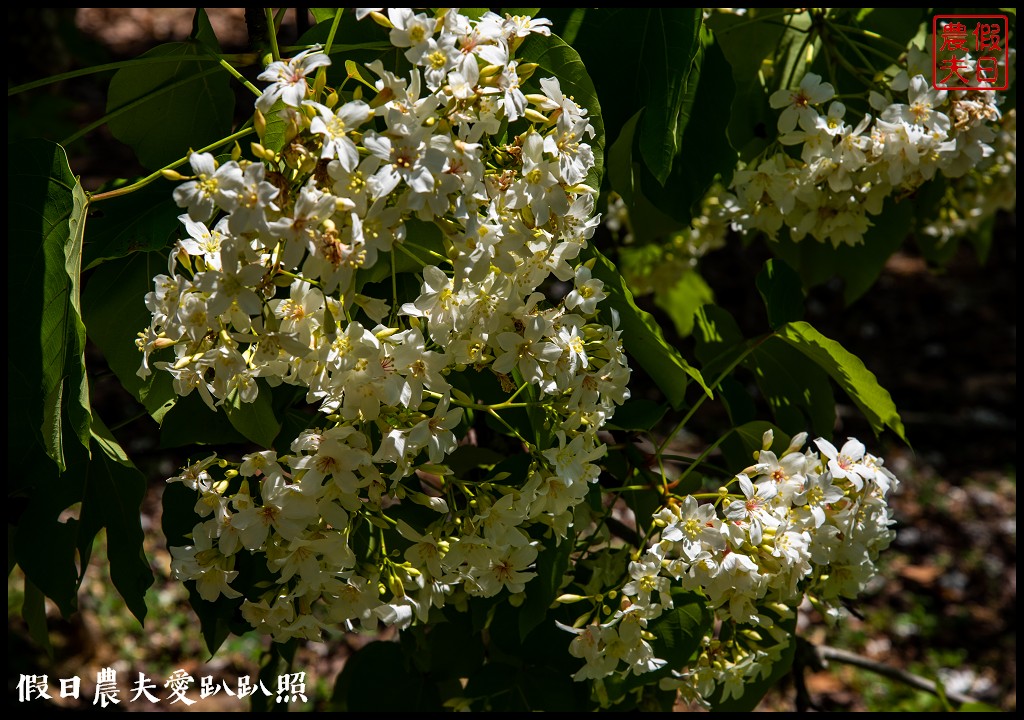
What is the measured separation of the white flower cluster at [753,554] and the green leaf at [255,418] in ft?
1.40

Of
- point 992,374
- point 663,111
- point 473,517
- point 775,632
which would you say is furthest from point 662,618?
point 992,374

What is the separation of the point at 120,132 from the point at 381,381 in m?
0.61

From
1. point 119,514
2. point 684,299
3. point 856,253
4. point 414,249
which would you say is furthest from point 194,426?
point 684,299

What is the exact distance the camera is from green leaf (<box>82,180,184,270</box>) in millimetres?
1049

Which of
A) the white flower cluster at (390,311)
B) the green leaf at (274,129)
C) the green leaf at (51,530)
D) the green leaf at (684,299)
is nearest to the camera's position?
the white flower cluster at (390,311)

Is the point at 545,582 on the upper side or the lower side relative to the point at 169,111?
lower

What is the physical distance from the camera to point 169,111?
121 centimetres

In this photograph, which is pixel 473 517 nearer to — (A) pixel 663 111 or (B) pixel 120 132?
(A) pixel 663 111

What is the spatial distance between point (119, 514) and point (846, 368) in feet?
2.92

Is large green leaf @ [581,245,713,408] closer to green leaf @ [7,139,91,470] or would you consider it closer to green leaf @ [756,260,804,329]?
green leaf @ [756,260,804,329]

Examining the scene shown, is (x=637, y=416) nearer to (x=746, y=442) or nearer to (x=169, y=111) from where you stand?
(x=746, y=442)

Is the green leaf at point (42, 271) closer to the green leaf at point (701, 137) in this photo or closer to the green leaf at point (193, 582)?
the green leaf at point (193, 582)

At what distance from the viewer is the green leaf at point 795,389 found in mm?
1374

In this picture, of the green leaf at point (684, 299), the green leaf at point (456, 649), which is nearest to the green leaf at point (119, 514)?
the green leaf at point (456, 649)
